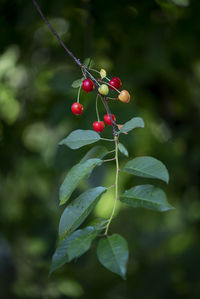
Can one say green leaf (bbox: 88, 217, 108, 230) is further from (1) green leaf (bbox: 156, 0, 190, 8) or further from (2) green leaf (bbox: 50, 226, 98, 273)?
(1) green leaf (bbox: 156, 0, 190, 8)

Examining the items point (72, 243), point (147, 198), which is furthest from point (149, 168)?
point (72, 243)

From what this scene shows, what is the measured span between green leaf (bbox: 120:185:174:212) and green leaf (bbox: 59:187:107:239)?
0.05 meters

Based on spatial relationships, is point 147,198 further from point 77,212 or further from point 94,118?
point 94,118

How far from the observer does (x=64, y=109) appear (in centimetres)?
125

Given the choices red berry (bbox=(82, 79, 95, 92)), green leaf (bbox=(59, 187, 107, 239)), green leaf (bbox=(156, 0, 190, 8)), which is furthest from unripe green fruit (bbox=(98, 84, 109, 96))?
green leaf (bbox=(156, 0, 190, 8))

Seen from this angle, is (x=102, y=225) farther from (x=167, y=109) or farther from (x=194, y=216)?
(x=194, y=216)

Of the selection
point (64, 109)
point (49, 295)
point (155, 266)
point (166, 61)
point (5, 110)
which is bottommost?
point (155, 266)

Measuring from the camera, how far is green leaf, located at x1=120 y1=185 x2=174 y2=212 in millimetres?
531

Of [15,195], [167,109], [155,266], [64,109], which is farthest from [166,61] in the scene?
[15,195]

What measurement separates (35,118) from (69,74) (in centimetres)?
56

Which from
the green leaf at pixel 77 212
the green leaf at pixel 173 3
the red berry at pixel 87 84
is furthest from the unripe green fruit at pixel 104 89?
the green leaf at pixel 173 3

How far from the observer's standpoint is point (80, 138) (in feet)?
1.98

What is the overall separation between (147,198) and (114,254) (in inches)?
4.1

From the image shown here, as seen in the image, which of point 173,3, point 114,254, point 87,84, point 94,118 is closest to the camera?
point 114,254
